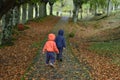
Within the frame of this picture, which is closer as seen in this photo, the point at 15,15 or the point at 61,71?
the point at 61,71

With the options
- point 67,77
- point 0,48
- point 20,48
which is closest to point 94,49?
point 20,48

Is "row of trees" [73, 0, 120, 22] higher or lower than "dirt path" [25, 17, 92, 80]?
higher

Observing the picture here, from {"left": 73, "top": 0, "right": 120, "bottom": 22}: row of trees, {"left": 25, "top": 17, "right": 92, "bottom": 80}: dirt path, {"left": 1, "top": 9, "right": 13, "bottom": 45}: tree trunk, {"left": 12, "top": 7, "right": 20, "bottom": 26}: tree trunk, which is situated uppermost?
{"left": 73, "top": 0, "right": 120, "bottom": 22}: row of trees

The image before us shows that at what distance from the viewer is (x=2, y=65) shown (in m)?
16.4

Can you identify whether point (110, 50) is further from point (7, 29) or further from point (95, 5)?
point (95, 5)

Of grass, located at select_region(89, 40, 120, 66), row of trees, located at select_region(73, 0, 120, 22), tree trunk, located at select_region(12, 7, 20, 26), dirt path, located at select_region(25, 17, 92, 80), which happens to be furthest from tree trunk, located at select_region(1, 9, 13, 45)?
row of trees, located at select_region(73, 0, 120, 22)

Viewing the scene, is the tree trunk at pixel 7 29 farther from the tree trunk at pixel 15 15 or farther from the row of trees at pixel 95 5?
the row of trees at pixel 95 5

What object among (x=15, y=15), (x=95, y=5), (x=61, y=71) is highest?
(x=95, y=5)

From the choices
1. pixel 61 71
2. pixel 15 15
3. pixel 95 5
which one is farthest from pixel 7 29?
pixel 95 5

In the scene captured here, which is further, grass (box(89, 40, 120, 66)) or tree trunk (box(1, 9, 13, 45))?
tree trunk (box(1, 9, 13, 45))

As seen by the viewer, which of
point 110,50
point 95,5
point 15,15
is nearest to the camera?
point 110,50

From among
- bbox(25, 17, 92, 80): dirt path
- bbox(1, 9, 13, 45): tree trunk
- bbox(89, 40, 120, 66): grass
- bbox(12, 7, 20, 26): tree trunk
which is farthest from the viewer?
bbox(12, 7, 20, 26): tree trunk

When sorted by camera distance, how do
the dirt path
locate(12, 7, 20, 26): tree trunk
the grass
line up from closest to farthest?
the dirt path < the grass < locate(12, 7, 20, 26): tree trunk

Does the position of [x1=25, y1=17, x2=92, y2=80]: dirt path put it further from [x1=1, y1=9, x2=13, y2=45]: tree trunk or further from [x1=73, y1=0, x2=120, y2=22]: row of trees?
[x1=73, y1=0, x2=120, y2=22]: row of trees
